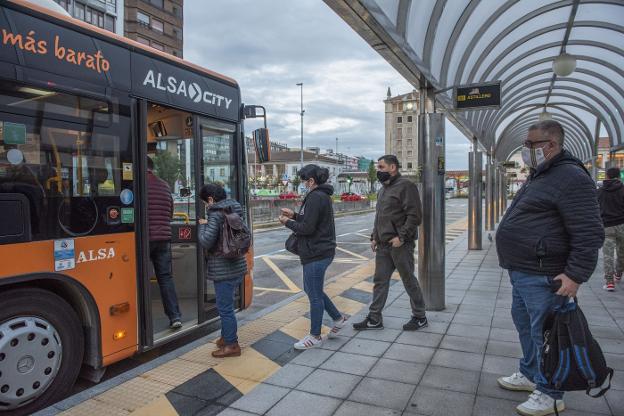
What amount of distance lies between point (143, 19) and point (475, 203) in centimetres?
4661

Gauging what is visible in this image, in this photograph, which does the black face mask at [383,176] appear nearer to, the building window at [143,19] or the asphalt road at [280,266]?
the asphalt road at [280,266]

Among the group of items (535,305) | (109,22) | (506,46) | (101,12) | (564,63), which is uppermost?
(101,12)

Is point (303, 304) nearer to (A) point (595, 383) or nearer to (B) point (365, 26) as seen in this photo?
(B) point (365, 26)

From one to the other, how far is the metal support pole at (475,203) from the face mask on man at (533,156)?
9997mm

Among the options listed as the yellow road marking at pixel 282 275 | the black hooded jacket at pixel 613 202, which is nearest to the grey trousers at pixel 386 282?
the yellow road marking at pixel 282 275

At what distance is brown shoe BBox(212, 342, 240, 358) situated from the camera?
176 inches

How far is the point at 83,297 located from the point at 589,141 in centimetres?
1885

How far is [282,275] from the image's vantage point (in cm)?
962

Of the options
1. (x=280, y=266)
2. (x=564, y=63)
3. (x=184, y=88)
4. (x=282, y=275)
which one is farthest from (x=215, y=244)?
(x=564, y=63)

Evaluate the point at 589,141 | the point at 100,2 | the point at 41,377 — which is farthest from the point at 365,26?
the point at 100,2

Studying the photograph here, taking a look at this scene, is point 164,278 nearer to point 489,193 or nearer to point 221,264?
point 221,264

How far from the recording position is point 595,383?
2828 mm

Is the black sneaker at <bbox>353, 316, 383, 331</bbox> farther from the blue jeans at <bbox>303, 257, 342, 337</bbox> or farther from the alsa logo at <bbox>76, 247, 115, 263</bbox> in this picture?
the alsa logo at <bbox>76, 247, 115, 263</bbox>

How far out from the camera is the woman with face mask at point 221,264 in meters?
4.30
